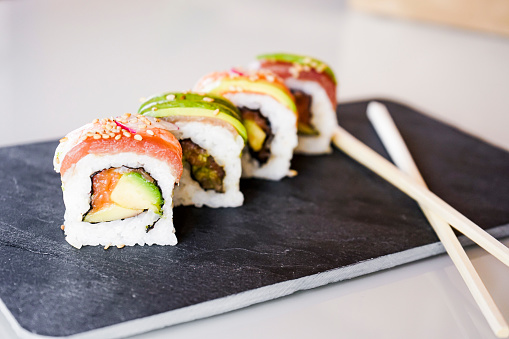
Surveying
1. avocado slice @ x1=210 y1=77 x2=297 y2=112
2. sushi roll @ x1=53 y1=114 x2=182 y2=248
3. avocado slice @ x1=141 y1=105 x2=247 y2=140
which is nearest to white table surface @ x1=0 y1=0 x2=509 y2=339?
sushi roll @ x1=53 y1=114 x2=182 y2=248

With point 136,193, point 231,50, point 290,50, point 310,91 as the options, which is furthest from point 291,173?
point 290,50

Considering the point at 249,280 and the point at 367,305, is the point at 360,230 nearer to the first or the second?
the point at 367,305

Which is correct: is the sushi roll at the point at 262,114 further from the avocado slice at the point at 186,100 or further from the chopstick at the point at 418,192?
the chopstick at the point at 418,192

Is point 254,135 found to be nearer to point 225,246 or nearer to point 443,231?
point 225,246

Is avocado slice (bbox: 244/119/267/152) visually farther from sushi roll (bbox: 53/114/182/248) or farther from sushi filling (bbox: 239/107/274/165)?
sushi roll (bbox: 53/114/182/248)

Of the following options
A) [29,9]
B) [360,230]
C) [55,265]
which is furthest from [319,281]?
[29,9]

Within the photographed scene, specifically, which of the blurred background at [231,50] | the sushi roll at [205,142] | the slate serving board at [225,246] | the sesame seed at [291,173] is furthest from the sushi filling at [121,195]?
the blurred background at [231,50]
